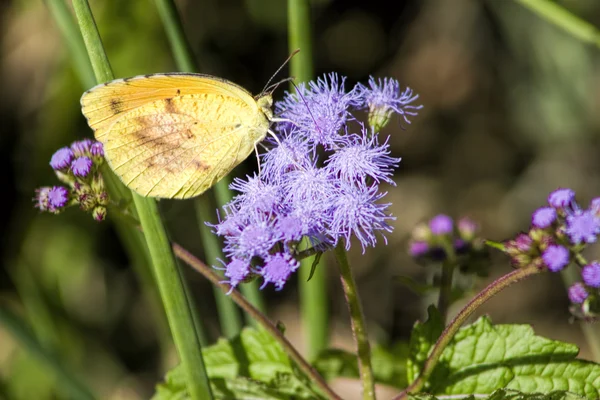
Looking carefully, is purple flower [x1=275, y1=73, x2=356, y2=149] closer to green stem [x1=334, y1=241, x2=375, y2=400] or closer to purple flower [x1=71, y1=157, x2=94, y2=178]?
green stem [x1=334, y1=241, x2=375, y2=400]

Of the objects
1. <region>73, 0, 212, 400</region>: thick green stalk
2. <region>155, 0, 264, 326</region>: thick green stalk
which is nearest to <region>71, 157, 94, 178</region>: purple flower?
<region>73, 0, 212, 400</region>: thick green stalk

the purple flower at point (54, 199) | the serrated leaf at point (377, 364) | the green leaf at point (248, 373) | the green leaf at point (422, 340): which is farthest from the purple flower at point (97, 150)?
the green leaf at point (422, 340)

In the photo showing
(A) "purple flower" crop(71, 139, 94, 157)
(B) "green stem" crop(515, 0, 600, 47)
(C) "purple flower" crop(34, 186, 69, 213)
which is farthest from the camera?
(B) "green stem" crop(515, 0, 600, 47)

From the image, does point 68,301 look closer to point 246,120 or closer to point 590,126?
point 246,120

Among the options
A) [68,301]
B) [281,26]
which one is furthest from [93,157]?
[281,26]

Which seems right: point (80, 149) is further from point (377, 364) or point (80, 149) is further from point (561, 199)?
point (561, 199)

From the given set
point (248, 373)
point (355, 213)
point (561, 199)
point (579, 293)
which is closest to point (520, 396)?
point (579, 293)

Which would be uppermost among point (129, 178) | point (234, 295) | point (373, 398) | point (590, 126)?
point (590, 126)
